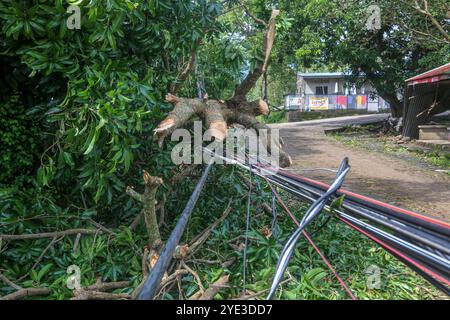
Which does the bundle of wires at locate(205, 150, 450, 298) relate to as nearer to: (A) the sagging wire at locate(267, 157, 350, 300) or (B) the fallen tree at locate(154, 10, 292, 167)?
(A) the sagging wire at locate(267, 157, 350, 300)

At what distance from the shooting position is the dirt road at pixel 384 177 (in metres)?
5.83

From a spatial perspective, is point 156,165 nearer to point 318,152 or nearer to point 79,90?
→ point 79,90

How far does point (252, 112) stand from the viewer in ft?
14.1

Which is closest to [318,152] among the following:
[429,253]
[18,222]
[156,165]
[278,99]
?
[156,165]

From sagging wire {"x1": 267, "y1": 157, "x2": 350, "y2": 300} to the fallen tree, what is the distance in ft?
4.88

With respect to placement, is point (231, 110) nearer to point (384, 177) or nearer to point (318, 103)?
point (384, 177)

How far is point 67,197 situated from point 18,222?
59 centimetres

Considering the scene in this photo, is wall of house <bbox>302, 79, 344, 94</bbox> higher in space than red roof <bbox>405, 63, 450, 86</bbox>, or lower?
higher

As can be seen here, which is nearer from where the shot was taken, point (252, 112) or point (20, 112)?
point (20, 112)

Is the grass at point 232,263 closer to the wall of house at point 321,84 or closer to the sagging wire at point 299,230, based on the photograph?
the sagging wire at point 299,230

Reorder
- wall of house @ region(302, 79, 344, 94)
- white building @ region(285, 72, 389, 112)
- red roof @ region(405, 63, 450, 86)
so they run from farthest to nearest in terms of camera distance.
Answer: wall of house @ region(302, 79, 344, 94) < white building @ region(285, 72, 389, 112) < red roof @ region(405, 63, 450, 86)

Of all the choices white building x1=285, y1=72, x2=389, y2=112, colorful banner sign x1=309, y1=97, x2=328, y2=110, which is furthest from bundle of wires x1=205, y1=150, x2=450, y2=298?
colorful banner sign x1=309, y1=97, x2=328, y2=110

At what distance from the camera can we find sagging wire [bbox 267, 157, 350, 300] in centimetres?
169

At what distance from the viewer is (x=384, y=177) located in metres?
7.74
